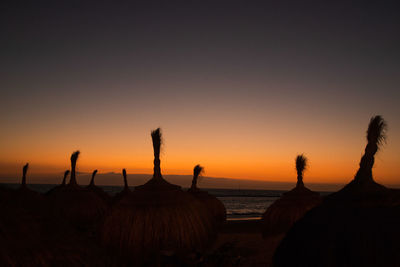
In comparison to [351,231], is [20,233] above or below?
above

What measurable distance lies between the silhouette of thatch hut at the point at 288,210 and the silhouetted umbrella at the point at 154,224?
19.6ft

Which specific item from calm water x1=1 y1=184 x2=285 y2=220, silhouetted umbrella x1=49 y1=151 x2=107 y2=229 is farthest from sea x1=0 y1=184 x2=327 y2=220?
silhouetted umbrella x1=49 y1=151 x2=107 y2=229

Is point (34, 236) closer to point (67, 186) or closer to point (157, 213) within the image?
point (157, 213)

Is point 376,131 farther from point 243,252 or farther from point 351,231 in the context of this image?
point 243,252

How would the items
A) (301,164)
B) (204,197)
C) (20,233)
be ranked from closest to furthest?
(20,233)
(301,164)
(204,197)

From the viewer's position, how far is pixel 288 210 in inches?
686

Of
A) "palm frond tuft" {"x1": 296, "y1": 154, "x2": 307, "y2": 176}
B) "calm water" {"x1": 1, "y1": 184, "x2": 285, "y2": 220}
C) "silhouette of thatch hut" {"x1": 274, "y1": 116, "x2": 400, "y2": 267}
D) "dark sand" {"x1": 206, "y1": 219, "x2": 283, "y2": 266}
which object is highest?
"palm frond tuft" {"x1": 296, "y1": 154, "x2": 307, "y2": 176}

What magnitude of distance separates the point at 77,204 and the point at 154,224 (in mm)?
12816

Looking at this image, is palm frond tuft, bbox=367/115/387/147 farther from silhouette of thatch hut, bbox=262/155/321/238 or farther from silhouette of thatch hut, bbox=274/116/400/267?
silhouette of thatch hut, bbox=262/155/321/238

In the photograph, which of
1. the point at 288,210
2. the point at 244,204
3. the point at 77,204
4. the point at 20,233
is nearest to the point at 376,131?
the point at 20,233

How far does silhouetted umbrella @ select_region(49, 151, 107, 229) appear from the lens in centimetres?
2139

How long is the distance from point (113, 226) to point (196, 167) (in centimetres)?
1446

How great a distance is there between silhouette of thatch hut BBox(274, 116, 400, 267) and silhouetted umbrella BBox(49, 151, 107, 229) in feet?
58.6

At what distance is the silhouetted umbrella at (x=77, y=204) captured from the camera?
21391 mm
